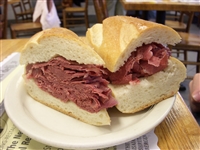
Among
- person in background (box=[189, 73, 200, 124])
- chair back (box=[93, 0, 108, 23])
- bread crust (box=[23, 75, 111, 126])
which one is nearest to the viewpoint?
bread crust (box=[23, 75, 111, 126])

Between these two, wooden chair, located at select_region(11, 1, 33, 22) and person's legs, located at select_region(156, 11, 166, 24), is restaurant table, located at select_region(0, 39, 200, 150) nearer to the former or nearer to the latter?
person's legs, located at select_region(156, 11, 166, 24)

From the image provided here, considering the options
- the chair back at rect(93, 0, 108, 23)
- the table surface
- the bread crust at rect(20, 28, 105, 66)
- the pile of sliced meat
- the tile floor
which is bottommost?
the tile floor

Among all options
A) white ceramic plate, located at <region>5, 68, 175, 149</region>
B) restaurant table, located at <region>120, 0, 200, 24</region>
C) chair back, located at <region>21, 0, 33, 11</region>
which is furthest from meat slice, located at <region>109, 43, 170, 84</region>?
chair back, located at <region>21, 0, 33, 11</region>

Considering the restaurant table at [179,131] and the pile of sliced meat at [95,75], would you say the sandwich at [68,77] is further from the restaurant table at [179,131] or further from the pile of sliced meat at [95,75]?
the restaurant table at [179,131]

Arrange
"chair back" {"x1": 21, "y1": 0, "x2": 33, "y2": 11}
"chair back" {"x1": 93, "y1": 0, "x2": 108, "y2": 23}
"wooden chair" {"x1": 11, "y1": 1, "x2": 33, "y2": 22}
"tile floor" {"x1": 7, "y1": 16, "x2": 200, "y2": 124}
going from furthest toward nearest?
"chair back" {"x1": 21, "y1": 0, "x2": 33, "y2": 11}, "wooden chair" {"x1": 11, "y1": 1, "x2": 33, "y2": 22}, "tile floor" {"x1": 7, "y1": 16, "x2": 200, "y2": 124}, "chair back" {"x1": 93, "y1": 0, "x2": 108, "y2": 23}

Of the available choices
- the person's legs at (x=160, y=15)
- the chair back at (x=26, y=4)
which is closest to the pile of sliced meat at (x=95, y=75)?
the person's legs at (x=160, y=15)

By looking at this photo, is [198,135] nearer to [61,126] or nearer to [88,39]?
[61,126]

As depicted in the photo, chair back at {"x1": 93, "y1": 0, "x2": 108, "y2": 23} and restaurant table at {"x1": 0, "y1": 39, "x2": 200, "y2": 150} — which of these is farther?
chair back at {"x1": 93, "y1": 0, "x2": 108, "y2": 23}
